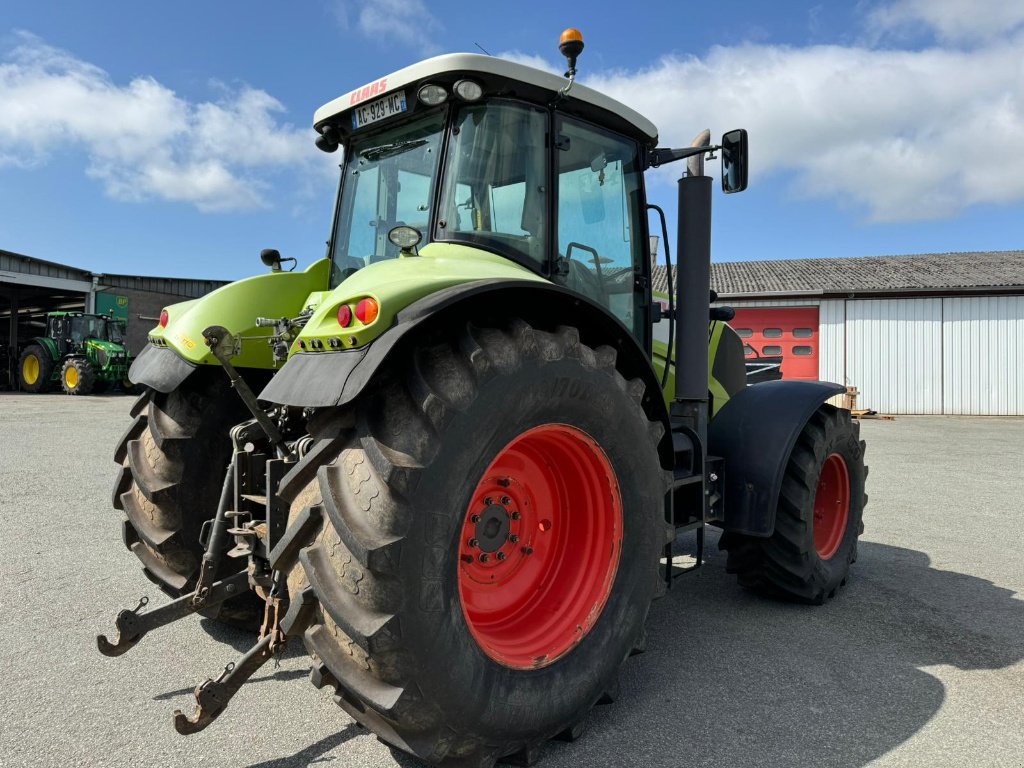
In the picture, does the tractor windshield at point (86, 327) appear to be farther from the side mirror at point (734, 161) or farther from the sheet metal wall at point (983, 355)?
the sheet metal wall at point (983, 355)

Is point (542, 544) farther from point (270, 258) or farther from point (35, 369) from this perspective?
point (35, 369)

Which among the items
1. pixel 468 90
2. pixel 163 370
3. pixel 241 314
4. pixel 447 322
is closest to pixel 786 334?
pixel 468 90

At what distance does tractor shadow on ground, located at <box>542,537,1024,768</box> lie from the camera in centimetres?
236

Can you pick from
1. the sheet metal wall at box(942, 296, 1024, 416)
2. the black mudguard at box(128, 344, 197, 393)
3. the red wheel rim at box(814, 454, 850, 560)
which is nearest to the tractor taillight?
the black mudguard at box(128, 344, 197, 393)

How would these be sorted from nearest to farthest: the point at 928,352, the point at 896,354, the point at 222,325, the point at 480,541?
1. the point at 480,541
2. the point at 222,325
3. the point at 928,352
4. the point at 896,354

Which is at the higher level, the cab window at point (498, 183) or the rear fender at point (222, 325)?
the cab window at point (498, 183)

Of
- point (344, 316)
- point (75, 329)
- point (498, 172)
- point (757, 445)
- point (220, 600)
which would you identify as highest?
point (75, 329)

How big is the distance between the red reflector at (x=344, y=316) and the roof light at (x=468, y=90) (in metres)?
1.12

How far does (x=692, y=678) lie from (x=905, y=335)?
19098 mm

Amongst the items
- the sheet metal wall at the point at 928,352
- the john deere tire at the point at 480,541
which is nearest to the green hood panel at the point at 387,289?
the john deere tire at the point at 480,541

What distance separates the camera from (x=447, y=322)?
2236mm

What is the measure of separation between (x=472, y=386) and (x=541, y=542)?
858mm

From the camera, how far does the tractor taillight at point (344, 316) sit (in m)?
2.11

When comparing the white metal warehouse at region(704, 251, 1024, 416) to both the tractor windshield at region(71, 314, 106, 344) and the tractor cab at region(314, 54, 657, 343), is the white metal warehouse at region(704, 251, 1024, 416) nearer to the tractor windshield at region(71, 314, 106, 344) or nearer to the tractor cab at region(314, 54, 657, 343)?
the tractor cab at region(314, 54, 657, 343)
